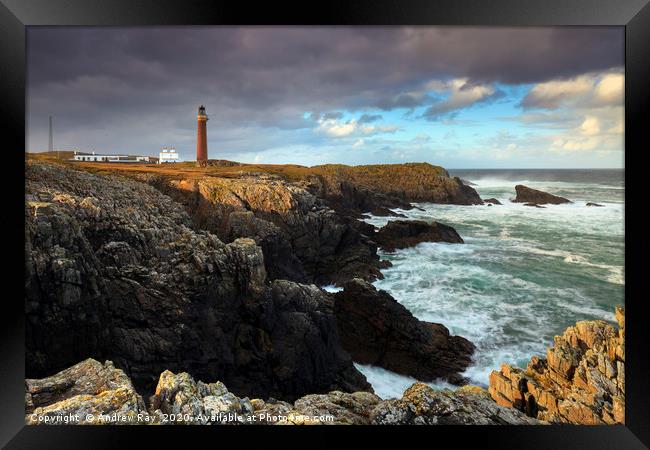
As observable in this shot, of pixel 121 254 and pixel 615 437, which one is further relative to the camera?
pixel 121 254

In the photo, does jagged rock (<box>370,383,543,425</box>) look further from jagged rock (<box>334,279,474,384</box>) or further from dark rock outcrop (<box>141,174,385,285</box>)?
dark rock outcrop (<box>141,174,385,285</box>)

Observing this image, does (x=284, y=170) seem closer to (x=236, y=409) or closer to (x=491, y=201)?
(x=236, y=409)

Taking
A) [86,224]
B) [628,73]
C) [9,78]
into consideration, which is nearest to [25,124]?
[9,78]

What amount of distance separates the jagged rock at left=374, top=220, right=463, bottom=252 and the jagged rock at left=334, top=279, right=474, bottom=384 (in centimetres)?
306

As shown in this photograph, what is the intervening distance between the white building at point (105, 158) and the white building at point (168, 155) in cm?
24

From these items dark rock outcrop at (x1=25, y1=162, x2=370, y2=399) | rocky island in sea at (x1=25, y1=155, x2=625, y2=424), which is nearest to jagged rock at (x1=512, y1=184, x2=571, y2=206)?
rocky island in sea at (x1=25, y1=155, x2=625, y2=424)

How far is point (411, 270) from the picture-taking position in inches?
369

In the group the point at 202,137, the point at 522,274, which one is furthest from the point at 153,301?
the point at 522,274

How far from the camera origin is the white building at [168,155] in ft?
19.3

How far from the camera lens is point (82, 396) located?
3633 mm

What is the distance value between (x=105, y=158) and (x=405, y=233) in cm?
877

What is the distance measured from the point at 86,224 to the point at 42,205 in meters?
0.84

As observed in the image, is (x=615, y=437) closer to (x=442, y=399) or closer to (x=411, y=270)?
(x=442, y=399)

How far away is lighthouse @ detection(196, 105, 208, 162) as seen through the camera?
5.50m
